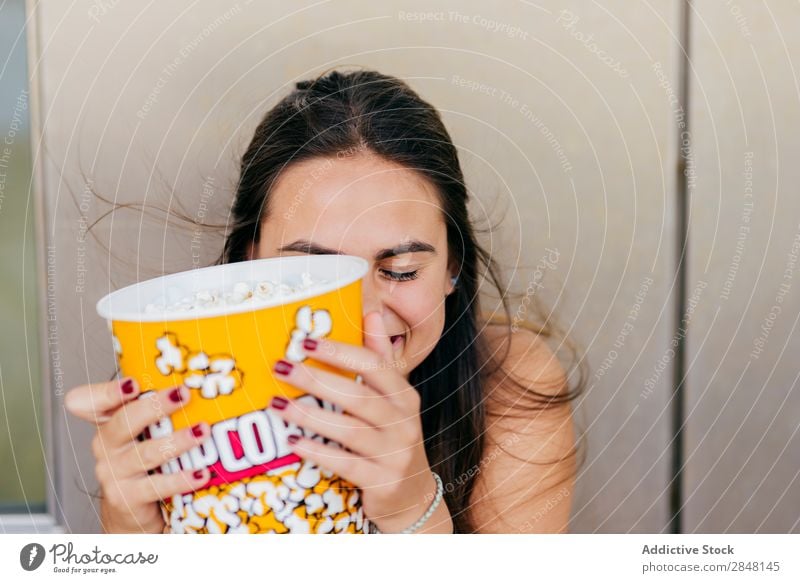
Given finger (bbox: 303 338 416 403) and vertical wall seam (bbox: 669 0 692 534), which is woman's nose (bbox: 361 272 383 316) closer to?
finger (bbox: 303 338 416 403)

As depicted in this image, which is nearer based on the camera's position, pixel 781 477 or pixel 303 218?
pixel 303 218

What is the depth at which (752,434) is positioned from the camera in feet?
1.75

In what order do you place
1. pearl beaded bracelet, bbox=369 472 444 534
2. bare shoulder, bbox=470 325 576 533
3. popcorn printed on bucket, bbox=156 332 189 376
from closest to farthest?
popcorn printed on bucket, bbox=156 332 189 376 → pearl beaded bracelet, bbox=369 472 444 534 → bare shoulder, bbox=470 325 576 533

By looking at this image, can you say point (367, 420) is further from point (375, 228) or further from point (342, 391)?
point (375, 228)

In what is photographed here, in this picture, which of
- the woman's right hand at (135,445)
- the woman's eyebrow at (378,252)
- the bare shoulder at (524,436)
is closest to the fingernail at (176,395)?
the woman's right hand at (135,445)

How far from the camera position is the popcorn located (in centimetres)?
32

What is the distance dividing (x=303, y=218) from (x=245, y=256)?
0.21 ft

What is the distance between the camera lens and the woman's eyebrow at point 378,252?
0.43m

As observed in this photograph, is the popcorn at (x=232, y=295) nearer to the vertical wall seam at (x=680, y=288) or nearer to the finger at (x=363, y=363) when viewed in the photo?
the finger at (x=363, y=363)
